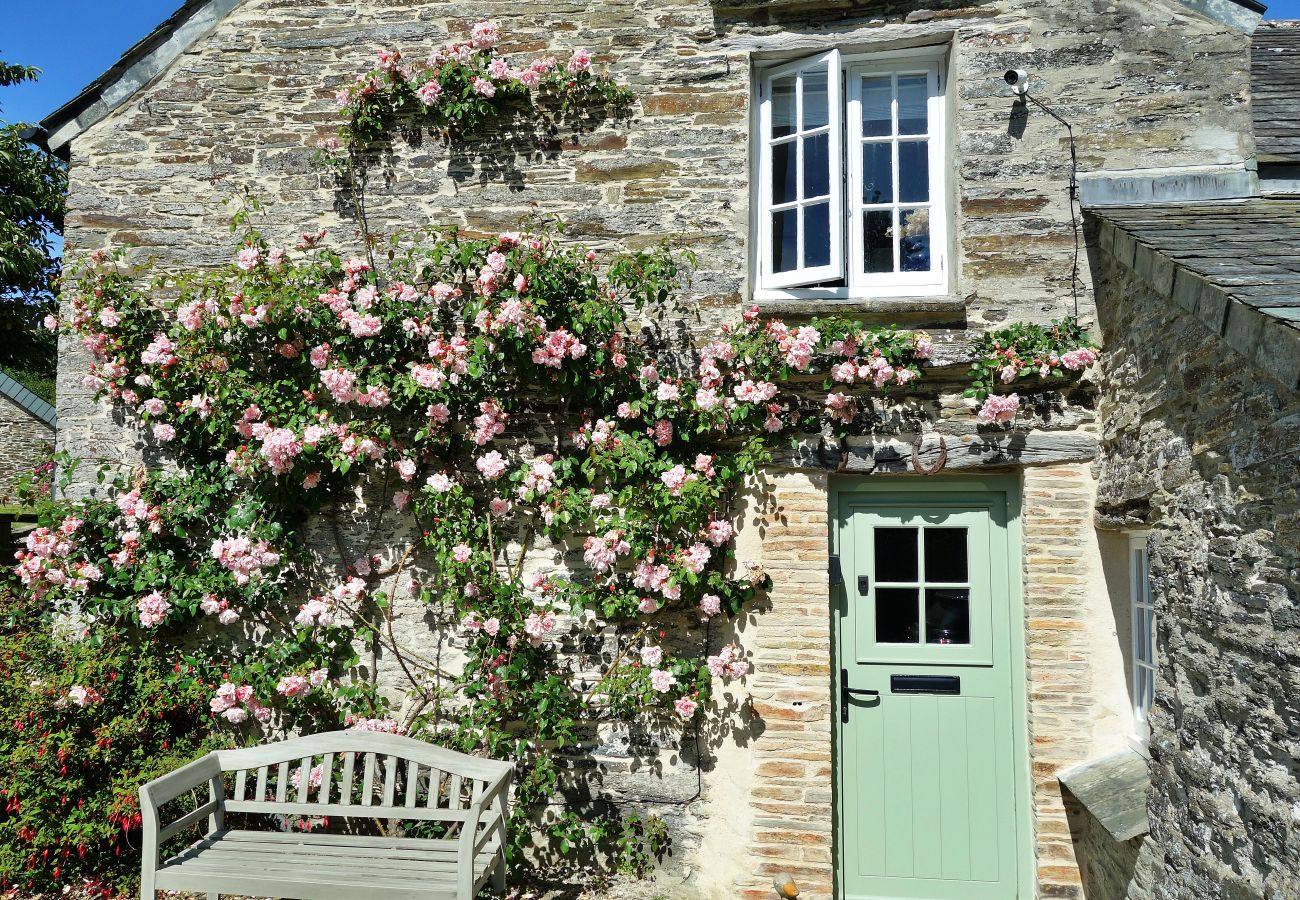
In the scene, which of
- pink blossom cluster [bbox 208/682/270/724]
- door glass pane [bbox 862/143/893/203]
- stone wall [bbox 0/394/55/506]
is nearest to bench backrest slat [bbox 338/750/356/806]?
pink blossom cluster [bbox 208/682/270/724]

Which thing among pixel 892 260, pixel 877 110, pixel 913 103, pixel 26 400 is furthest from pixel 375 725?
pixel 26 400

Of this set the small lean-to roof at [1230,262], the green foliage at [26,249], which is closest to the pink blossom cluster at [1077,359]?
the small lean-to roof at [1230,262]

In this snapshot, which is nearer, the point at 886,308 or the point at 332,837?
the point at 332,837

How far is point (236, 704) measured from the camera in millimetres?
4715

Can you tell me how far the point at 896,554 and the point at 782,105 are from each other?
274 cm

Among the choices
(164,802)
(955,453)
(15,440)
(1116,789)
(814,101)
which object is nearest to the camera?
(164,802)

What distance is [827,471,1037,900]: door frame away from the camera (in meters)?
4.48

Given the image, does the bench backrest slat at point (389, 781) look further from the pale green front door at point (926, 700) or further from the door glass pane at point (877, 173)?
the door glass pane at point (877, 173)

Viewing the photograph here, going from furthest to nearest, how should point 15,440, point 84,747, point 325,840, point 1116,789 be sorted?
1. point 15,440
2. point 84,747
3. point 325,840
4. point 1116,789

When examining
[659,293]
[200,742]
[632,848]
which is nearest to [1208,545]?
[659,293]

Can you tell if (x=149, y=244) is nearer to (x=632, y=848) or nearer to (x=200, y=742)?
(x=200, y=742)

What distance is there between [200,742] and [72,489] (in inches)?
69.1

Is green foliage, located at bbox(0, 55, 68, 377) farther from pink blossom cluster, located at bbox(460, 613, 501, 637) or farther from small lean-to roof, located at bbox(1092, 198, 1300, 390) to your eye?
small lean-to roof, located at bbox(1092, 198, 1300, 390)

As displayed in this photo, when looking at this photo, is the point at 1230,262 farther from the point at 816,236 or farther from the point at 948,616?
the point at 948,616
